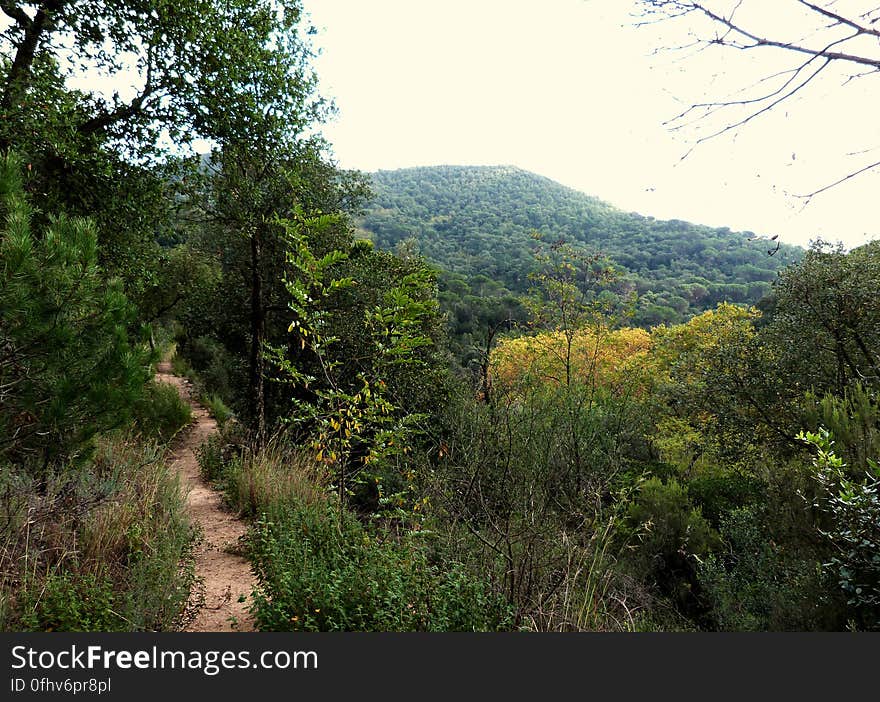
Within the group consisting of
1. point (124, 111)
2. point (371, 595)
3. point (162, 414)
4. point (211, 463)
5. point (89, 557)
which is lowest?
point (211, 463)

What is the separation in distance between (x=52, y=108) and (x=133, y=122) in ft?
3.98

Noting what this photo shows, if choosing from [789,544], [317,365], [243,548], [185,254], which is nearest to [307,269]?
[243,548]

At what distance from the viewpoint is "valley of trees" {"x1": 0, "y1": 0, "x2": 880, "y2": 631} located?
8.87ft

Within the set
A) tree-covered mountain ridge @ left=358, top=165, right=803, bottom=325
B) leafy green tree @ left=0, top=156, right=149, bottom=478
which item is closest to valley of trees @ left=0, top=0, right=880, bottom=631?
leafy green tree @ left=0, top=156, right=149, bottom=478

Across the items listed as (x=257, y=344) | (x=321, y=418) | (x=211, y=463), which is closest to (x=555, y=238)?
(x=257, y=344)

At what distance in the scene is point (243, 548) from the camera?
4.13m

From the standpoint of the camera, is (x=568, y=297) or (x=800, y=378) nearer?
(x=568, y=297)

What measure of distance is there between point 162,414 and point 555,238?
80.9 ft

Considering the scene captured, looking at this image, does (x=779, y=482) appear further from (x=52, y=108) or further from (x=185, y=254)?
(x=185, y=254)

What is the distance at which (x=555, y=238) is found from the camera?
28609mm

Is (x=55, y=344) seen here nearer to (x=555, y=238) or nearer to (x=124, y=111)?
(x=124, y=111)

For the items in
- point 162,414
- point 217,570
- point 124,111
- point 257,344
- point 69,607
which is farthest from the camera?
point 162,414

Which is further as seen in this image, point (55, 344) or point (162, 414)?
point (162, 414)

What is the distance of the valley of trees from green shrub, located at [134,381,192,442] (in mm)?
70
